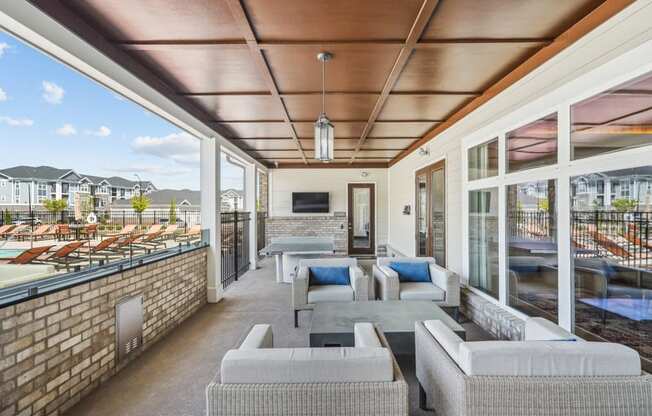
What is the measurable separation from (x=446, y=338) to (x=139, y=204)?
10.9 feet

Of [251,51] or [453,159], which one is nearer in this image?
[251,51]

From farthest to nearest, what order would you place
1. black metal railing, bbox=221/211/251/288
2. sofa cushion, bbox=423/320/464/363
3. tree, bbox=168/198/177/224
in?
1. black metal railing, bbox=221/211/251/288
2. tree, bbox=168/198/177/224
3. sofa cushion, bbox=423/320/464/363

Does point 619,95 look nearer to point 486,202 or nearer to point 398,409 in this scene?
point 486,202

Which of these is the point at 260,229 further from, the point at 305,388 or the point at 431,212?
the point at 305,388

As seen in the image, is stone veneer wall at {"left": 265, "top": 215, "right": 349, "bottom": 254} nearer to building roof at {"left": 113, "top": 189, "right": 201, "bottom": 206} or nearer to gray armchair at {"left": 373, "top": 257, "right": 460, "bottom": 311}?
building roof at {"left": 113, "top": 189, "right": 201, "bottom": 206}

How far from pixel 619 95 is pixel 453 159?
280 cm

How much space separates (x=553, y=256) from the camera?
9.58 feet

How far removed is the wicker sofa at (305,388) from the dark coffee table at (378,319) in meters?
1.19

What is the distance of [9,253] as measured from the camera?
2252 millimetres

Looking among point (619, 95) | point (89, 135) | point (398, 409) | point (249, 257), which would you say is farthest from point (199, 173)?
point (619, 95)

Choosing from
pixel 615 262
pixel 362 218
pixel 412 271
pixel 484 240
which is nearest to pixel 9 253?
pixel 412 271

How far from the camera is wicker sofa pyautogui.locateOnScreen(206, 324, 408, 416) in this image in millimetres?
1630

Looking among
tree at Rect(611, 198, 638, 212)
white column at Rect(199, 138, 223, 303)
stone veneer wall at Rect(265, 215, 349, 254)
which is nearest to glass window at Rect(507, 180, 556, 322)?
tree at Rect(611, 198, 638, 212)

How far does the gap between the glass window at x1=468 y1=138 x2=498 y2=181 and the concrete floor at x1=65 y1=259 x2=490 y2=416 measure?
1858 millimetres
